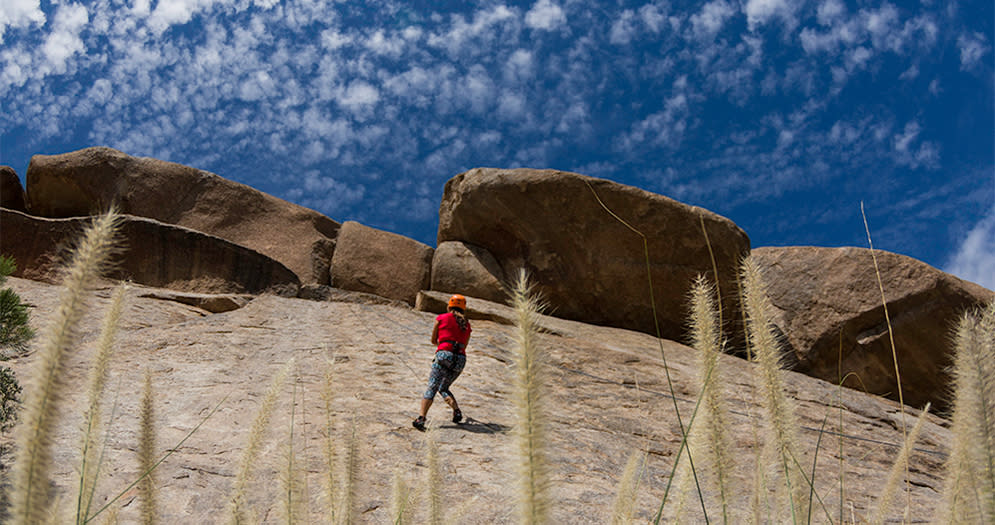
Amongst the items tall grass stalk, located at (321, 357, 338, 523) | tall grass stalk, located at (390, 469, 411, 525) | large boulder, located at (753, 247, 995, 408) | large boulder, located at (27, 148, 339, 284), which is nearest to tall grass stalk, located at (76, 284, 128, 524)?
tall grass stalk, located at (321, 357, 338, 523)

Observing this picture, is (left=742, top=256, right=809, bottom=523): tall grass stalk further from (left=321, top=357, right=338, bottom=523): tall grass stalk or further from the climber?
the climber

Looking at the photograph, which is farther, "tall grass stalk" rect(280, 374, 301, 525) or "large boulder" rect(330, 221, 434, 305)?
"large boulder" rect(330, 221, 434, 305)

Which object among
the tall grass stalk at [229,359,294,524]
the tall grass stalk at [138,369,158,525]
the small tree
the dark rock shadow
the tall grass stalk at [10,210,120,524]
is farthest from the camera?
the dark rock shadow

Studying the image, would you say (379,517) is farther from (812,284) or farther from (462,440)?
(812,284)

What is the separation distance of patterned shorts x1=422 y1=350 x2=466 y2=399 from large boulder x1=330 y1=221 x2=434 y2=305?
8.70 meters

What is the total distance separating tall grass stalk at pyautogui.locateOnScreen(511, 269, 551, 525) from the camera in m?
0.98

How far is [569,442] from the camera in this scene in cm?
610

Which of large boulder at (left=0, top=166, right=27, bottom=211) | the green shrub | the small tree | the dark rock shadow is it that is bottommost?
the green shrub

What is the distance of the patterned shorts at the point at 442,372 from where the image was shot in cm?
577

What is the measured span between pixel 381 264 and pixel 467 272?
2548 mm

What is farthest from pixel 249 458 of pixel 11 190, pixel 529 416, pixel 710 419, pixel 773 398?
pixel 11 190

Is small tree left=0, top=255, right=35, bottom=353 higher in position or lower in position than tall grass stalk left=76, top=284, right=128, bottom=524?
higher

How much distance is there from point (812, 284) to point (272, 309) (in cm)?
1128

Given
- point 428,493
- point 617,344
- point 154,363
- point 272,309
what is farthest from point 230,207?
point 428,493
